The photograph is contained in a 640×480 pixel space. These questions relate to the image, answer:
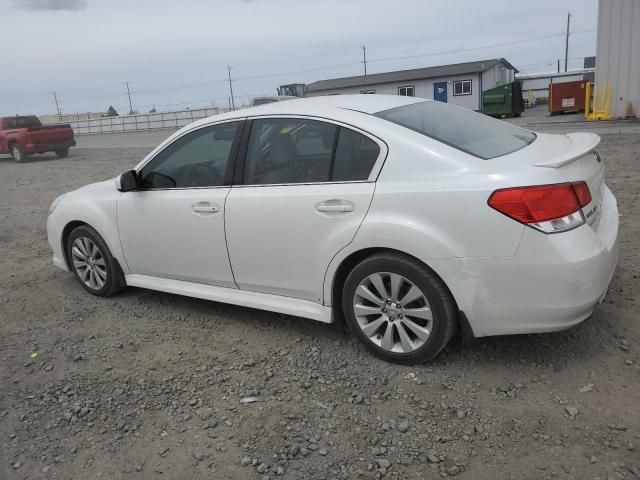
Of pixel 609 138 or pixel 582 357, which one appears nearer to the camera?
pixel 582 357

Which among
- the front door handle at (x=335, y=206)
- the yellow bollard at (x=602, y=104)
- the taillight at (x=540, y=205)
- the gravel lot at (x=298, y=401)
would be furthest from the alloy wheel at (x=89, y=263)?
the yellow bollard at (x=602, y=104)

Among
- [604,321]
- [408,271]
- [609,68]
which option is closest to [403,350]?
[408,271]

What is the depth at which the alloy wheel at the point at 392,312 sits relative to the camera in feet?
10.3

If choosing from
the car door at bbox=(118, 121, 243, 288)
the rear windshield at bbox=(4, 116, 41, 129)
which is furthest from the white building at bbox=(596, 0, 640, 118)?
the rear windshield at bbox=(4, 116, 41, 129)

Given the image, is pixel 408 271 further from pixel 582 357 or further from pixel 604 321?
pixel 604 321

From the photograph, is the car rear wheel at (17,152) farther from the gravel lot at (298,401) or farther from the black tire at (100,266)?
the gravel lot at (298,401)

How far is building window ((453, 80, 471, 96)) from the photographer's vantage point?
128 feet

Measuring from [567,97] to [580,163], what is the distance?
83.2ft

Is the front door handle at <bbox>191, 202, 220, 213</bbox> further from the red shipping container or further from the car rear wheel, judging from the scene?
the red shipping container

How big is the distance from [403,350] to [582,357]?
1.04 metres

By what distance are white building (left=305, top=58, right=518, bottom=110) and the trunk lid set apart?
3536cm

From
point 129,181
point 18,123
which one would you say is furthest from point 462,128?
point 18,123

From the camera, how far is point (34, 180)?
1391cm

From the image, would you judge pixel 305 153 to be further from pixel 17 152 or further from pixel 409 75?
pixel 409 75
